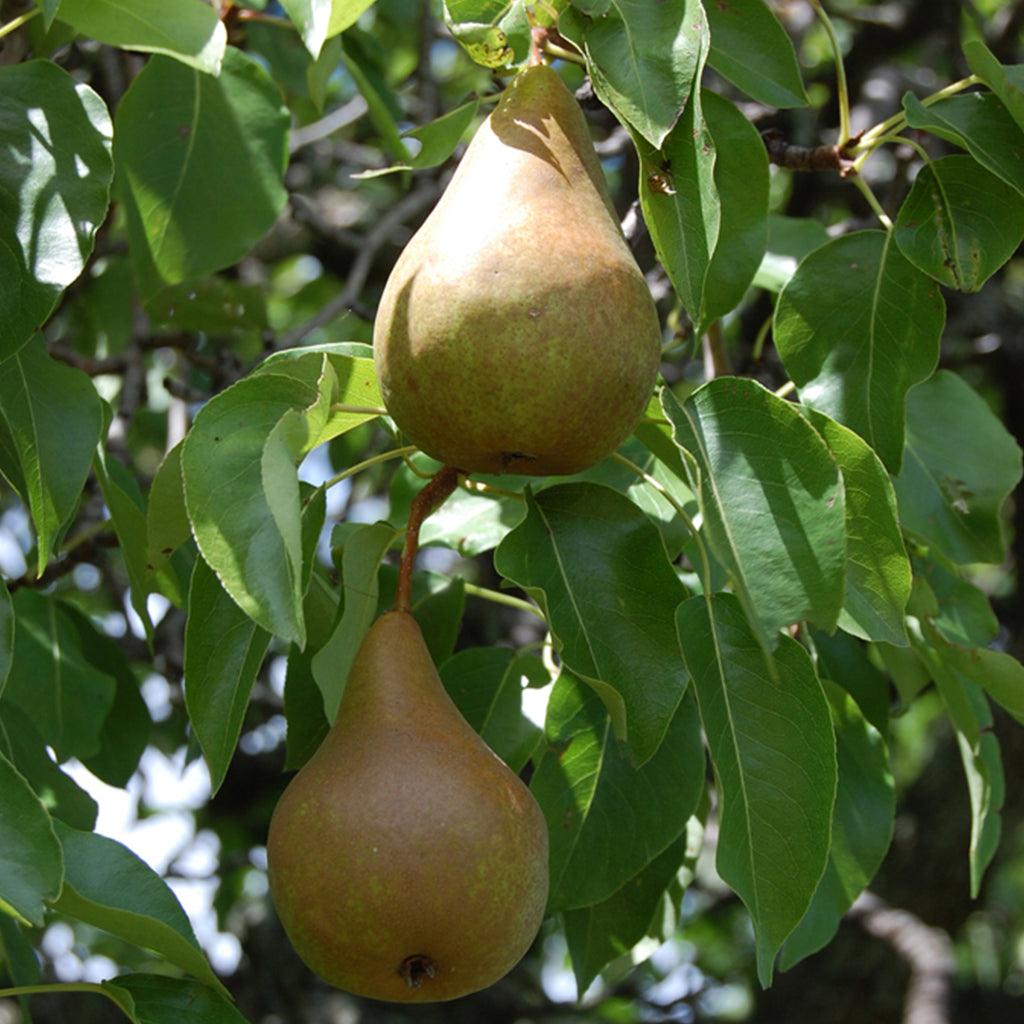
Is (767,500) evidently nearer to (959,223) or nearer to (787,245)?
(959,223)

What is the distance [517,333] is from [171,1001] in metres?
0.55

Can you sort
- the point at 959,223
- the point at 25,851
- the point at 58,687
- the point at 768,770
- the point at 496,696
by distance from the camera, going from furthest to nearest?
1. the point at 58,687
2. the point at 496,696
3. the point at 959,223
4. the point at 768,770
5. the point at 25,851

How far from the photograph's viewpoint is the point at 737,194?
1.21 metres

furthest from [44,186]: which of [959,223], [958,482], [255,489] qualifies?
[958,482]

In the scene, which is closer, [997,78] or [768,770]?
[768,770]

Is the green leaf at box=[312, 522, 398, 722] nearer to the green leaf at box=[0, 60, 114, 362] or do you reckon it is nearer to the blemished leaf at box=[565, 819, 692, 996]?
the green leaf at box=[0, 60, 114, 362]

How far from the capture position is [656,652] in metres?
1.10

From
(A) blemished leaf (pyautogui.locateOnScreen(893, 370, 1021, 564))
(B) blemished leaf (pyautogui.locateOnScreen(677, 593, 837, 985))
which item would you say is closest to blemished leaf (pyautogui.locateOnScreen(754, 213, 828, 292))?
(A) blemished leaf (pyautogui.locateOnScreen(893, 370, 1021, 564))

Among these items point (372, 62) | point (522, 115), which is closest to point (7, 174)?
point (522, 115)

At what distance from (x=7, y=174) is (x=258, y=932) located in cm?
203

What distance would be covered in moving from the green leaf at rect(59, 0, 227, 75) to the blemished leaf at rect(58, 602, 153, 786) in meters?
0.81

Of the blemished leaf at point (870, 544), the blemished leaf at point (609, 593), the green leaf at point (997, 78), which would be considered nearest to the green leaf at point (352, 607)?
the blemished leaf at point (609, 593)

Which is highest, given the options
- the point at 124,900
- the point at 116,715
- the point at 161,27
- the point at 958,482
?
the point at 161,27

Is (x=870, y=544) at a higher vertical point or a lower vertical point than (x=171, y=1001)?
higher
